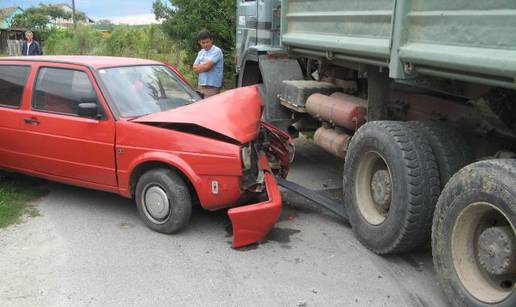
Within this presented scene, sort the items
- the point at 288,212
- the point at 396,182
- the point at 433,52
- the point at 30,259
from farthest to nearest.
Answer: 1. the point at 288,212
2. the point at 30,259
3. the point at 396,182
4. the point at 433,52

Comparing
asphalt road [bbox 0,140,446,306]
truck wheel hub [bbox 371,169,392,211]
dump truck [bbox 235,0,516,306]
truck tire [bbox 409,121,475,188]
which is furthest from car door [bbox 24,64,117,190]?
truck tire [bbox 409,121,475,188]

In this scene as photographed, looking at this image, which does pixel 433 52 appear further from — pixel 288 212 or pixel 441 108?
pixel 288 212

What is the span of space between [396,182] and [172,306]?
1929mm

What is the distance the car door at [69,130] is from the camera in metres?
4.80

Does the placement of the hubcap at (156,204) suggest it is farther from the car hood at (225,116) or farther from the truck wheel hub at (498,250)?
the truck wheel hub at (498,250)

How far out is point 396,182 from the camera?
3.89m

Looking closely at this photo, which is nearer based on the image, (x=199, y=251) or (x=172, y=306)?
(x=172, y=306)

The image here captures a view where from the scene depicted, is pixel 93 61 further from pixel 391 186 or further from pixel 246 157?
pixel 391 186

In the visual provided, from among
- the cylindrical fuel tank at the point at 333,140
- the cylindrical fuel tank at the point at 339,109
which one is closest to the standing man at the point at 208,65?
the cylindrical fuel tank at the point at 339,109

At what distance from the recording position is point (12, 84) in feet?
18.0

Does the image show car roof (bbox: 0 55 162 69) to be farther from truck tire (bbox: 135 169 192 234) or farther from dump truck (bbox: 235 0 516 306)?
dump truck (bbox: 235 0 516 306)

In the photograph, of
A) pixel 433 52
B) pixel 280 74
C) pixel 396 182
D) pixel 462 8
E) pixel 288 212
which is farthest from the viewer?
pixel 280 74

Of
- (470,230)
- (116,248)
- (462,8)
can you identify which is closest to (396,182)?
(470,230)

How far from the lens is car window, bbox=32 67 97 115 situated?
16.3 ft
